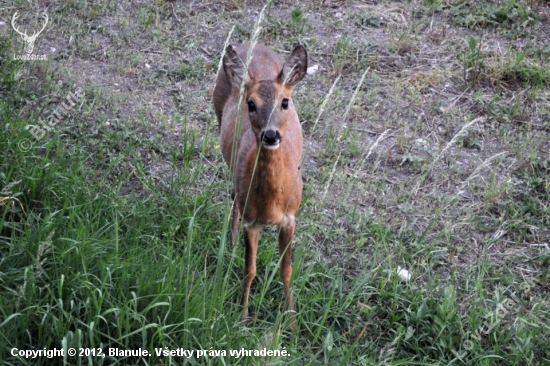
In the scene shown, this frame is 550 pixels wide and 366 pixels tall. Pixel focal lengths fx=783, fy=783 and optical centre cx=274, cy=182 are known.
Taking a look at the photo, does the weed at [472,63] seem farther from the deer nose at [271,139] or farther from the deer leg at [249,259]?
the deer nose at [271,139]

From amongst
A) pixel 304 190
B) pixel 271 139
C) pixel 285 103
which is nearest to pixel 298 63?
pixel 285 103

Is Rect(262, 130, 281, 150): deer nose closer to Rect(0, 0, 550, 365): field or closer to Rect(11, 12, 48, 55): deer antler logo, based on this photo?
Rect(0, 0, 550, 365): field

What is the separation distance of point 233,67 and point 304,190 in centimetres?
143

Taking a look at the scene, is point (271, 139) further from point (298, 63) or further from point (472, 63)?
point (472, 63)

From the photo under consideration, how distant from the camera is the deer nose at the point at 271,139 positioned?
3863mm

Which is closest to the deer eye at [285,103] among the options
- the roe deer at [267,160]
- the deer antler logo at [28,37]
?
the roe deer at [267,160]

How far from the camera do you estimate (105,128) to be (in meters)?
5.83

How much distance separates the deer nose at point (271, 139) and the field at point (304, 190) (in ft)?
0.56

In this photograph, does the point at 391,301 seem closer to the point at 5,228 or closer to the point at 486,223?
the point at 486,223

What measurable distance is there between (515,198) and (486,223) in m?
0.36

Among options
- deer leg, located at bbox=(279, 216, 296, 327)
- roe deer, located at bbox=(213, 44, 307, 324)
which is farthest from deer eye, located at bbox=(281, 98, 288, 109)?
deer leg, located at bbox=(279, 216, 296, 327)

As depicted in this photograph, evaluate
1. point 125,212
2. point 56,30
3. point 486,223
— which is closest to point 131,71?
point 56,30

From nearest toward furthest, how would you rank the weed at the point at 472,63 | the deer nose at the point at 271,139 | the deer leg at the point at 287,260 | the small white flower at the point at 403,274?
the deer nose at the point at 271,139 → the deer leg at the point at 287,260 → the small white flower at the point at 403,274 → the weed at the point at 472,63

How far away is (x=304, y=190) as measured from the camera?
5.47 metres
